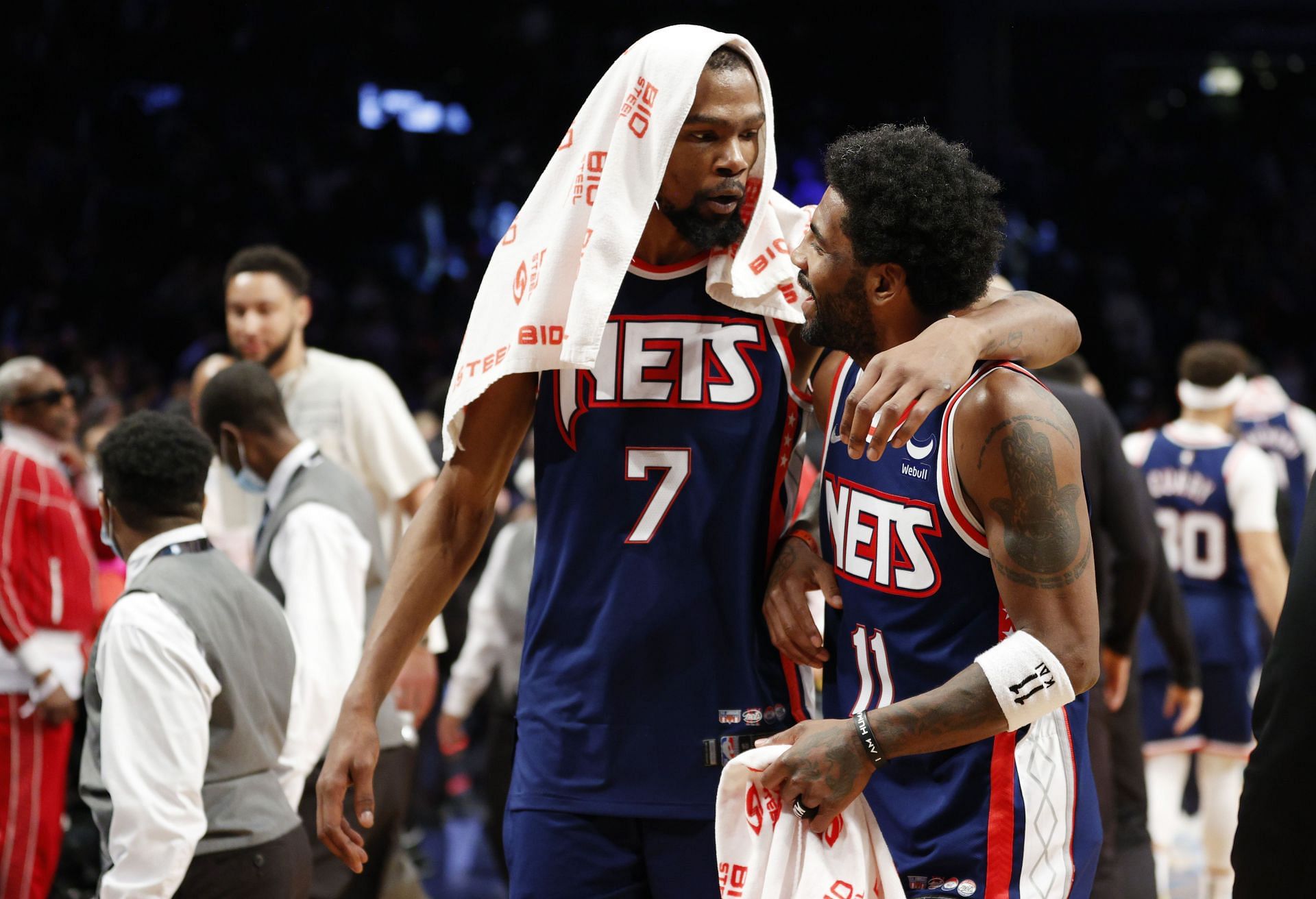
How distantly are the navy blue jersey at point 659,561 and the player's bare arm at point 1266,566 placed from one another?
4579mm

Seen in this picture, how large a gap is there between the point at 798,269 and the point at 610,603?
68 cm

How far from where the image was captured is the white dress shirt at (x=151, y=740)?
3.14 m

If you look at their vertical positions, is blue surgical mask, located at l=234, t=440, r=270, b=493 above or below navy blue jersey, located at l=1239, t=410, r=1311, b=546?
below

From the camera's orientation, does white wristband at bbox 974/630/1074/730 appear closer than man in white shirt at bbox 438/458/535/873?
Yes

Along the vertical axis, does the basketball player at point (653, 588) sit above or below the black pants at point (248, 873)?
A: above

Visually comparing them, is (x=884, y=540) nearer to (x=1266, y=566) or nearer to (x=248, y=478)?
(x=248, y=478)

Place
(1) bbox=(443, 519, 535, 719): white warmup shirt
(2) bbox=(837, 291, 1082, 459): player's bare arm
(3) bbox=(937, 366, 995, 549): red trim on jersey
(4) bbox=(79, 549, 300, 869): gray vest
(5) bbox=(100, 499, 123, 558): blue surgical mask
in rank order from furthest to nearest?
(1) bbox=(443, 519, 535, 719): white warmup shirt, (5) bbox=(100, 499, 123, 558): blue surgical mask, (4) bbox=(79, 549, 300, 869): gray vest, (3) bbox=(937, 366, 995, 549): red trim on jersey, (2) bbox=(837, 291, 1082, 459): player's bare arm

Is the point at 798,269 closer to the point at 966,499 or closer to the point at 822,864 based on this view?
the point at 966,499

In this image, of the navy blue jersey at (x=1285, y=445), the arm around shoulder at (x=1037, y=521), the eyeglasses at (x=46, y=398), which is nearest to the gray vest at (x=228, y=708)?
the arm around shoulder at (x=1037, y=521)

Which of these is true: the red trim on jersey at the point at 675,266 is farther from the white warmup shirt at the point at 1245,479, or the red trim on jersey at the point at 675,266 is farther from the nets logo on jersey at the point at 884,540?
the white warmup shirt at the point at 1245,479

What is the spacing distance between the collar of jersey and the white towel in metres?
0.04

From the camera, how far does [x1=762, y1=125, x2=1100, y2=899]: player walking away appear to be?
2.18 m

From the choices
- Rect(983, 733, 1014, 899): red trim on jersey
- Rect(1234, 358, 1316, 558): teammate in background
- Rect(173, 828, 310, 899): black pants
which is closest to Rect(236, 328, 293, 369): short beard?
Rect(173, 828, 310, 899): black pants

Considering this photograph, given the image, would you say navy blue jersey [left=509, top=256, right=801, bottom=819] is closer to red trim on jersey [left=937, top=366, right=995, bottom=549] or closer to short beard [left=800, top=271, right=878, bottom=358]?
short beard [left=800, top=271, right=878, bottom=358]
